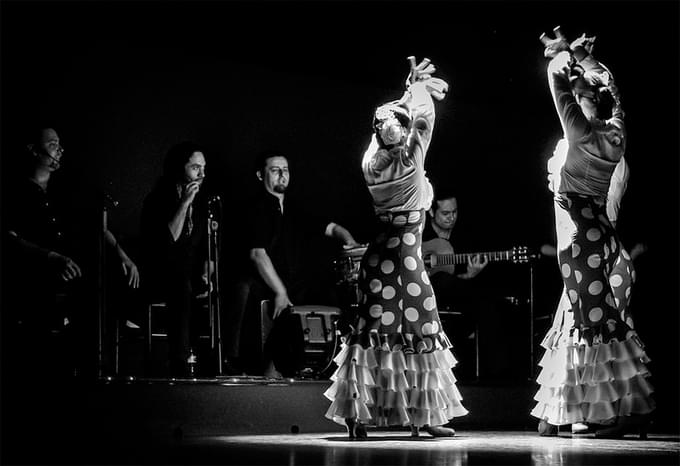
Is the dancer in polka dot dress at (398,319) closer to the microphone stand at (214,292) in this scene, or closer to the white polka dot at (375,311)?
the white polka dot at (375,311)

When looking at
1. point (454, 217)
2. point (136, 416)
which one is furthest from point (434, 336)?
point (454, 217)

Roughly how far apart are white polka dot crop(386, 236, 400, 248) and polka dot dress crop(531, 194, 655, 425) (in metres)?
0.98

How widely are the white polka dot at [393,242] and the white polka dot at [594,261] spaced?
108 centimetres

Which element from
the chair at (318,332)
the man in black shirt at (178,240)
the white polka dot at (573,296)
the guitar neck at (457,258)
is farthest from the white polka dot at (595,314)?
the man in black shirt at (178,240)

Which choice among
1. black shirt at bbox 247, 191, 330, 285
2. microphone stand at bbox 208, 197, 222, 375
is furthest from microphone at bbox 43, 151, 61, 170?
black shirt at bbox 247, 191, 330, 285

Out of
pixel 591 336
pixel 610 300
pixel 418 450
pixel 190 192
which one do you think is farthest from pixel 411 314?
pixel 190 192

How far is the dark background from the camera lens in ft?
26.1

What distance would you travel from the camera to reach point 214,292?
7.71m

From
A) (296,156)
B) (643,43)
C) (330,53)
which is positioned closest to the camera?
(643,43)

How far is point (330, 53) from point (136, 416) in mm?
3971

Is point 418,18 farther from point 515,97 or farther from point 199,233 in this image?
point 199,233

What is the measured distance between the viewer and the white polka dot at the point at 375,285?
5750mm

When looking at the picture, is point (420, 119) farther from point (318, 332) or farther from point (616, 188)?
point (318, 332)

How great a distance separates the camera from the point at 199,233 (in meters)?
8.19
